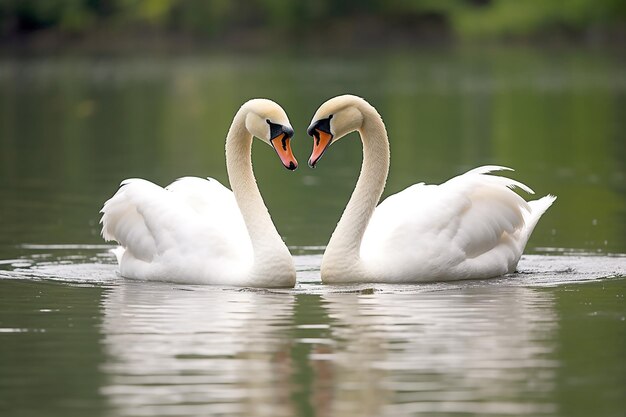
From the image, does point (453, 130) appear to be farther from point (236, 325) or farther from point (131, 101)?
point (236, 325)

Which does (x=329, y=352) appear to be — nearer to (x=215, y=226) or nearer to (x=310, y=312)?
(x=310, y=312)

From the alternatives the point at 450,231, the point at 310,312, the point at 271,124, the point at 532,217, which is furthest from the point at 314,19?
the point at 310,312

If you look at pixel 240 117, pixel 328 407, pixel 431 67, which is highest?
pixel 431 67

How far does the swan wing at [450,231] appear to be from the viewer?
11.9 metres

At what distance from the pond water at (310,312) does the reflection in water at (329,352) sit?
0.06 ft

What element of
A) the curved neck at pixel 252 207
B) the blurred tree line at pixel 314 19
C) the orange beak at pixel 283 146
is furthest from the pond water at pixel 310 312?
the blurred tree line at pixel 314 19

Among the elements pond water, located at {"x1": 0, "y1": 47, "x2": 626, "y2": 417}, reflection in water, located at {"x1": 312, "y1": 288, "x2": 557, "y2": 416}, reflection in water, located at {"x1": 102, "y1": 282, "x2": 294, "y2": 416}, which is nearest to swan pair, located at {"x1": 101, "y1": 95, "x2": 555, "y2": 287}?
pond water, located at {"x1": 0, "y1": 47, "x2": 626, "y2": 417}

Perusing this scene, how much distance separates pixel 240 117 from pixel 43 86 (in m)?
37.8

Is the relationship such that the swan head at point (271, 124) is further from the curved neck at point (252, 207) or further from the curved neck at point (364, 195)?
the curved neck at point (364, 195)

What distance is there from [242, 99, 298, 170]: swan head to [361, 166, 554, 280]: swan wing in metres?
0.98

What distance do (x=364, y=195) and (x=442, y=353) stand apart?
3520mm

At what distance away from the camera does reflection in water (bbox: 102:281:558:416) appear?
7855 millimetres

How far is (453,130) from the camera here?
3170 centimetres

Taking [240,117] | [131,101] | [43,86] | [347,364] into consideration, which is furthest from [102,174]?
[43,86]
